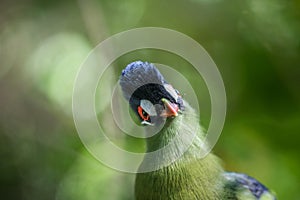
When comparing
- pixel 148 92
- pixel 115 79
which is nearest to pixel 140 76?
pixel 148 92

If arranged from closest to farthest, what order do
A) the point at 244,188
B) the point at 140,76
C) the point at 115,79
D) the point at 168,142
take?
the point at 140,76 < the point at 168,142 < the point at 244,188 < the point at 115,79

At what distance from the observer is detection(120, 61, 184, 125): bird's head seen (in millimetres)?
2021

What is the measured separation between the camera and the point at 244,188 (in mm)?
2344

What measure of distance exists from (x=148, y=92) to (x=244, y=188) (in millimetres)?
586

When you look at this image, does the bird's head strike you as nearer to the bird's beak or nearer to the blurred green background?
the bird's beak

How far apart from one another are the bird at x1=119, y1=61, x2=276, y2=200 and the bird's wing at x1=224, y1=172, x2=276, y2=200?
0.03m

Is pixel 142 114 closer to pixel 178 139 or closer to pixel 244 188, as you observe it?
pixel 178 139

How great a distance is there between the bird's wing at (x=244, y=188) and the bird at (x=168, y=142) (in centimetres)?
3

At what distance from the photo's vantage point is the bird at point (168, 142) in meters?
2.04

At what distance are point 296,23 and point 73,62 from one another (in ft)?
3.95

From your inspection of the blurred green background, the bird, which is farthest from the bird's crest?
the blurred green background

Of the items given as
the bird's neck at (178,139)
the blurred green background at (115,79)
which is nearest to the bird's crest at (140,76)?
the bird's neck at (178,139)

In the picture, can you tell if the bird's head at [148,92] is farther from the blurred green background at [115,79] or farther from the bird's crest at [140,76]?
the blurred green background at [115,79]

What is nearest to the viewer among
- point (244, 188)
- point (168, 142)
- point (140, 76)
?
point (140, 76)
